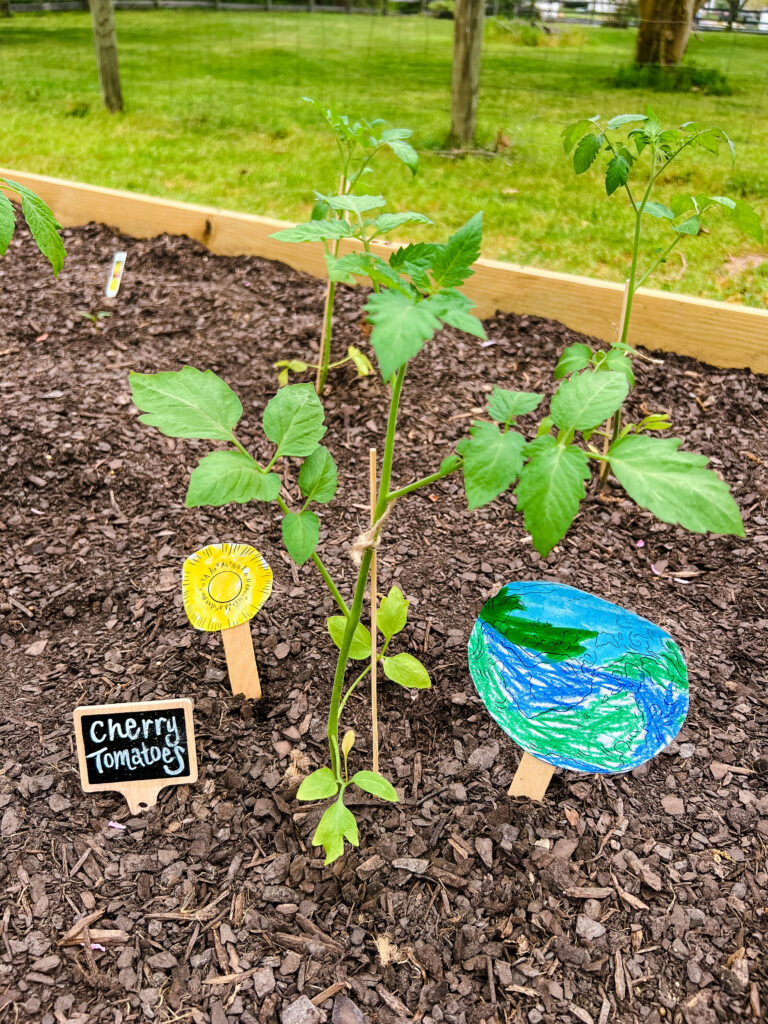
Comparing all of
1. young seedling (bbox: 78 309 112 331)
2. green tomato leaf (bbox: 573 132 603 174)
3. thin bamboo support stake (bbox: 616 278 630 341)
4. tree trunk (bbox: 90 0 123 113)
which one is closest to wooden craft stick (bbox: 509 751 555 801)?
thin bamboo support stake (bbox: 616 278 630 341)

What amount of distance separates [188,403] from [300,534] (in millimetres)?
206

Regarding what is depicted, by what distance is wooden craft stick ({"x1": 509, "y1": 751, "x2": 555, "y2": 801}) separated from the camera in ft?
4.10

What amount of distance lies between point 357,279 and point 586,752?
1.90m

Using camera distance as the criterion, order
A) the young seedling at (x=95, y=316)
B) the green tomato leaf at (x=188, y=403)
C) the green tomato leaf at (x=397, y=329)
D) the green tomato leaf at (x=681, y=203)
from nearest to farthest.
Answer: the green tomato leaf at (x=397, y=329)
the green tomato leaf at (x=188, y=403)
the green tomato leaf at (x=681, y=203)
the young seedling at (x=95, y=316)

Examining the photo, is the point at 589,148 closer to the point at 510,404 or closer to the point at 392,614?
the point at 510,404

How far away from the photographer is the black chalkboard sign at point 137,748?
4.04ft

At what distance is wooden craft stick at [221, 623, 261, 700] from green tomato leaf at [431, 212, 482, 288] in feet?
2.38

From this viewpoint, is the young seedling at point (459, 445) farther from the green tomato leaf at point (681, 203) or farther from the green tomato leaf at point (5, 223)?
the green tomato leaf at point (681, 203)

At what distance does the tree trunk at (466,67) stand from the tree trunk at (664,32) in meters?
1.19

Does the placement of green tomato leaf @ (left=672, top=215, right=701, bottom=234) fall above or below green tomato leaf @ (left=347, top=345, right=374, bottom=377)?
above

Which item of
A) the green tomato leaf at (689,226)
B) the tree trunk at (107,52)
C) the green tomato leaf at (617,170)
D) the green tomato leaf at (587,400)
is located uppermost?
the tree trunk at (107,52)

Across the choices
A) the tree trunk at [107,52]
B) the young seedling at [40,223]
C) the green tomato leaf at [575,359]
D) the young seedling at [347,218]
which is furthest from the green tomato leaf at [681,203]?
the tree trunk at [107,52]

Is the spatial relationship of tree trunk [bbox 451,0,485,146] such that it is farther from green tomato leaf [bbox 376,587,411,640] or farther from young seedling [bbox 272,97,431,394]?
green tomato leaf [bbox 376,587,411,640]

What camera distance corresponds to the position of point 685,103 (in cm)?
404
